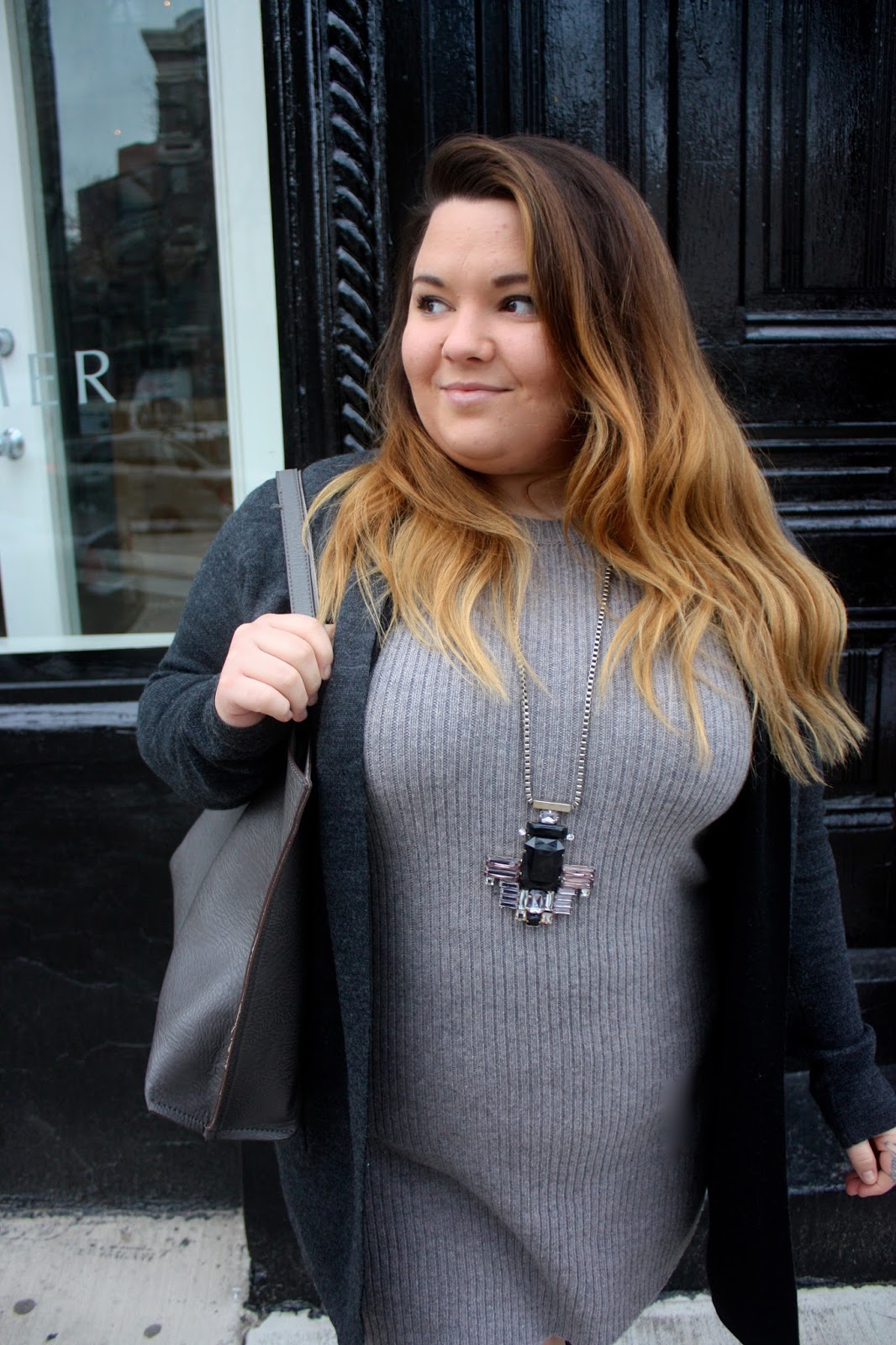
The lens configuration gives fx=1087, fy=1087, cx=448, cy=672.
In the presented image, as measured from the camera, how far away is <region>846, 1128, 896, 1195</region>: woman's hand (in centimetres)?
151

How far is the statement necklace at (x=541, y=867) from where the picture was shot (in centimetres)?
123

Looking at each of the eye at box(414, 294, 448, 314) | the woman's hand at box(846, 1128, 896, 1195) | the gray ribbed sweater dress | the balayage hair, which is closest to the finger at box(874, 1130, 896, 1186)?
the woman's hand at box(846, 1128, 896, 1195)

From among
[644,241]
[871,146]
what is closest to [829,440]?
[871,146]

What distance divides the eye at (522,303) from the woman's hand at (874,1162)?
3.92 feet

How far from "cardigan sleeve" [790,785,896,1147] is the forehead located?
2.66ft

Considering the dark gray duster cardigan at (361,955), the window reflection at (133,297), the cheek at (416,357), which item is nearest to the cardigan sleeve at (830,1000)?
the dark gray duster cardigan at (361,955)

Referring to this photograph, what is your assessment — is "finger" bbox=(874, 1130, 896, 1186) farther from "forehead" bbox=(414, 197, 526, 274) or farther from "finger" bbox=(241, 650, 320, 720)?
"forehead" bbox=(414, 197, 526, 274)

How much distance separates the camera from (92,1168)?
8.39ft

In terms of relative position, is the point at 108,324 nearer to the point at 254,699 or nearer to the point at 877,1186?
the point at 254,699

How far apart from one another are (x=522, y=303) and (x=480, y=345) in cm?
8

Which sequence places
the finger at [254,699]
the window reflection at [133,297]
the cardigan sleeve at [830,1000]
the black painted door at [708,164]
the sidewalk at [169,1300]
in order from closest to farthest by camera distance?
the finger at [254,699] < the cardigan sleeve at [830,1000] < the black painted door at [708,164] < the sidewalk at [169,1300] < the window reflection at [133,297]

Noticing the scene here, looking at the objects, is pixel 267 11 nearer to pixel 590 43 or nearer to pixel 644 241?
pixel 590 43

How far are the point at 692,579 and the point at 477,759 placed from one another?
39 cm

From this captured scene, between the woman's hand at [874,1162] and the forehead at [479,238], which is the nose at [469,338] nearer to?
the forehead at [479,238]
